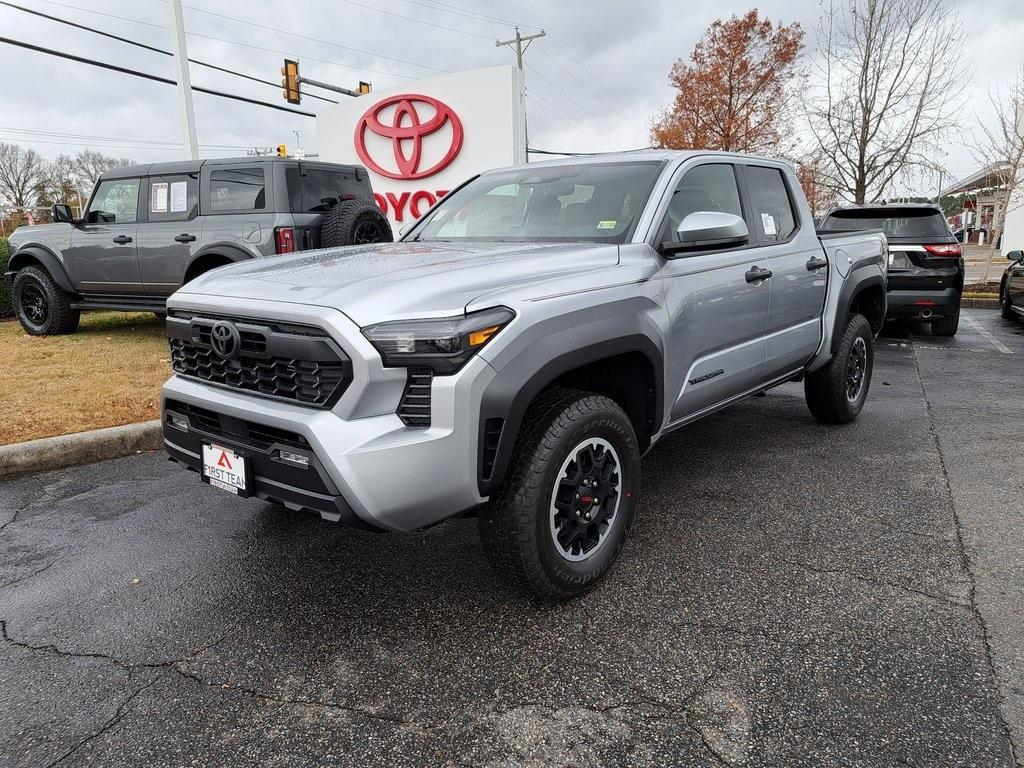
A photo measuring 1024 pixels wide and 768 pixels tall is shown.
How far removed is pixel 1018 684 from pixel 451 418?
2033mm

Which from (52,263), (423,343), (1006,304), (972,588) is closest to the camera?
(423,343)

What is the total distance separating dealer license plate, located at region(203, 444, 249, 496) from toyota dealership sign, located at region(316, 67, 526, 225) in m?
10.1

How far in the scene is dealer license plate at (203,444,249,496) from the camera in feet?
8.52

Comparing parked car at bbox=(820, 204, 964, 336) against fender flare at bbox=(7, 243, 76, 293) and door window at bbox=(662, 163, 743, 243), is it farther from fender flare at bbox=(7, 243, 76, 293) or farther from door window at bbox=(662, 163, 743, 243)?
fender flare at bbox=(7, 243, 76, 293)

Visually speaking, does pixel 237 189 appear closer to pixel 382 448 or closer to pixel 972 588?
pixel 382 448

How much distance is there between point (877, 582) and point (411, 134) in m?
12.0

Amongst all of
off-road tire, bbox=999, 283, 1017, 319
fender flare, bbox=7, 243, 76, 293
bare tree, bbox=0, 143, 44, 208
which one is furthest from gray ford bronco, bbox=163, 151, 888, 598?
bare tree, bbox=0, 143, 44, 208

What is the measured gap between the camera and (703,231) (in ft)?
10.3

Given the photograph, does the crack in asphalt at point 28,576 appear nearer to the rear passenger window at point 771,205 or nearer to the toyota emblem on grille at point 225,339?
the toyota emblem on grille at point 225,339

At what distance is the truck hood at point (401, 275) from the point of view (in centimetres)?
237

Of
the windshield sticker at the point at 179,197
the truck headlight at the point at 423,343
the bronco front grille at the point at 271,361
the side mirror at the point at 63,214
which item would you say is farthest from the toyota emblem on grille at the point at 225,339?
the side mirror at the point at 63,214

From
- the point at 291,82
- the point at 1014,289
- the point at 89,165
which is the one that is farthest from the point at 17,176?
the point at 1014,289

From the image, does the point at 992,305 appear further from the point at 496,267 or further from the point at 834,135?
the point at 496,267

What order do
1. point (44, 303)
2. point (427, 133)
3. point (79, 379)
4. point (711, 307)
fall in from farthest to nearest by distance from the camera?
point (427, 133) < point (44, 303) < point (79, 379) < point (711, 307)
